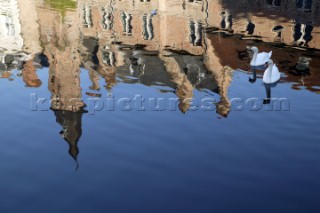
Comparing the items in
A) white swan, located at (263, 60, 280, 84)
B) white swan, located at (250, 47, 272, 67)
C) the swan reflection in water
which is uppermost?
white swan, located at (250, 47, 272, 67)

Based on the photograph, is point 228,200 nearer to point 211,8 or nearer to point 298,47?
point 298,47

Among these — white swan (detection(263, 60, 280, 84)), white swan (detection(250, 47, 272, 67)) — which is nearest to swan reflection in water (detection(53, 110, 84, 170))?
white swan (detection(263, 60, 280, 84))

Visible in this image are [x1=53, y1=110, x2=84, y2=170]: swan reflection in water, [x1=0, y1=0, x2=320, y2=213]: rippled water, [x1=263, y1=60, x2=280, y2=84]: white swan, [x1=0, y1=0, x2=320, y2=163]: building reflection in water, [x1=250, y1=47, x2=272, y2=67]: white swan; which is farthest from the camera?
[x1=250, y1=47, x2=272, y2=67]: white swan

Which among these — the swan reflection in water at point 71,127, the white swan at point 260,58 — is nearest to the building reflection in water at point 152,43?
the swan reflection in water at point 71,127

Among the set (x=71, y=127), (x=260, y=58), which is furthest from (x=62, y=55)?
(x=71, y=127)

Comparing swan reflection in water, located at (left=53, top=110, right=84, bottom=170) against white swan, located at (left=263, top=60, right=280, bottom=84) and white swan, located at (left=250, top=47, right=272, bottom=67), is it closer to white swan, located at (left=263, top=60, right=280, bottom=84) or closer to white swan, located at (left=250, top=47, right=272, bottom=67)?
white swan, located at (left=263, top=60, right=280, bottom=84)

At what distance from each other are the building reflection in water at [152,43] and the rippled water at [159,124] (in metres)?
0.14

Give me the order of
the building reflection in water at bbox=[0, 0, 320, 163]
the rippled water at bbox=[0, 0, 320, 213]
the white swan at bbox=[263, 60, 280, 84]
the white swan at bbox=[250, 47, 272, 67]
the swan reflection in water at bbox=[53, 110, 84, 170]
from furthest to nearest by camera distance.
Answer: the white swan at bbox=[250, 47, 272, 67] → the building reflection in water at bbox=[0, 0, 320, 163] → the white swan at bbox=[263, 60, 280, 84] → the swan reflection in water at bbox=[53, 110, 84, 170] → the rippled water at bbox=[0, 0, 320, 213]

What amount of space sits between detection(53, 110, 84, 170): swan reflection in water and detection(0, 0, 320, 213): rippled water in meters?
0.06

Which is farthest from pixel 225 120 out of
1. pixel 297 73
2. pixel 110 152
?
pixel 297 73

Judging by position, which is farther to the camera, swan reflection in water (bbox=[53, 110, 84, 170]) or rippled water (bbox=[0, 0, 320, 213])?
swan reflection in water (bbox=[53, 110, 84, 170])

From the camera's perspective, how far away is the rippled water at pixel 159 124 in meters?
12.8

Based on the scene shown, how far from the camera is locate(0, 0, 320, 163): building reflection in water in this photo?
890 inches

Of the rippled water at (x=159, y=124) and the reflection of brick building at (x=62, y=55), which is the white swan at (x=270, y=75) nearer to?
the rippled water at (x=159, y=124)
